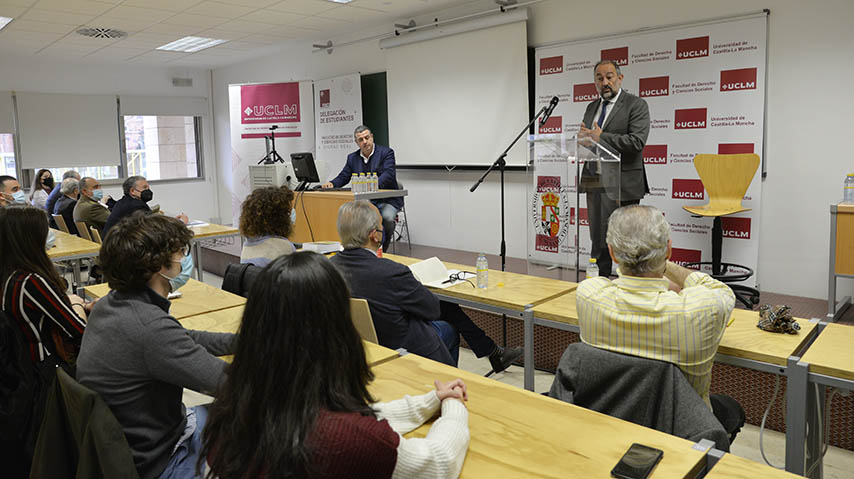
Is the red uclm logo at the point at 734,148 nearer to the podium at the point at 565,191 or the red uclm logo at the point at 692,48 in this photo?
the red uclm logo at the point at 692,48

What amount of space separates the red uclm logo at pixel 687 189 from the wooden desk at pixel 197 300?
4.04 meters

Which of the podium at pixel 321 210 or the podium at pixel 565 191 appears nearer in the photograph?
the podium at pixel 565 191

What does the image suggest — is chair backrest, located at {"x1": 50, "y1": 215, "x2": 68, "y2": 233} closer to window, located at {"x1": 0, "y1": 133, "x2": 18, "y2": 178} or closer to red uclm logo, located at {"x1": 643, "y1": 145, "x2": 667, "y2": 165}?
window, located at {"x1": 0, "y1": 133, "x2": 18, "y2": 178}

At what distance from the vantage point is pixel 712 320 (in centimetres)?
170

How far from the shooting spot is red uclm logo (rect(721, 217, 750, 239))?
16.7 feet

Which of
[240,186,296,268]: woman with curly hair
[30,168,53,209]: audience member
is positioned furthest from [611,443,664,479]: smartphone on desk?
[30,168,53,209]: audience member

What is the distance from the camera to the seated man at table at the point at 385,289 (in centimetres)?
256

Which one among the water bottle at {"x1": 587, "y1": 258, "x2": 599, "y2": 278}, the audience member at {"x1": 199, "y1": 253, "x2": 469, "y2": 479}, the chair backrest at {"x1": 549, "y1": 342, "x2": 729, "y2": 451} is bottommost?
the chair backrest at {"x1": 549, "y1": 342, "x2": 729, "y2": 451}

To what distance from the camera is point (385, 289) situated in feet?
8.41

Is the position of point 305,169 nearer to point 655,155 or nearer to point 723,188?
point 655,155

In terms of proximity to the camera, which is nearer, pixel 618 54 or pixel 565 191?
pixel 565 191

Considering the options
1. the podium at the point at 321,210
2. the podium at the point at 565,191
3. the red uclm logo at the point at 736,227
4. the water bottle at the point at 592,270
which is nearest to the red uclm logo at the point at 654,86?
the red uclm logo at the point at 736,227

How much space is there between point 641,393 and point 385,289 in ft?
3.88

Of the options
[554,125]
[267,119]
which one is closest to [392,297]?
[554,125]
